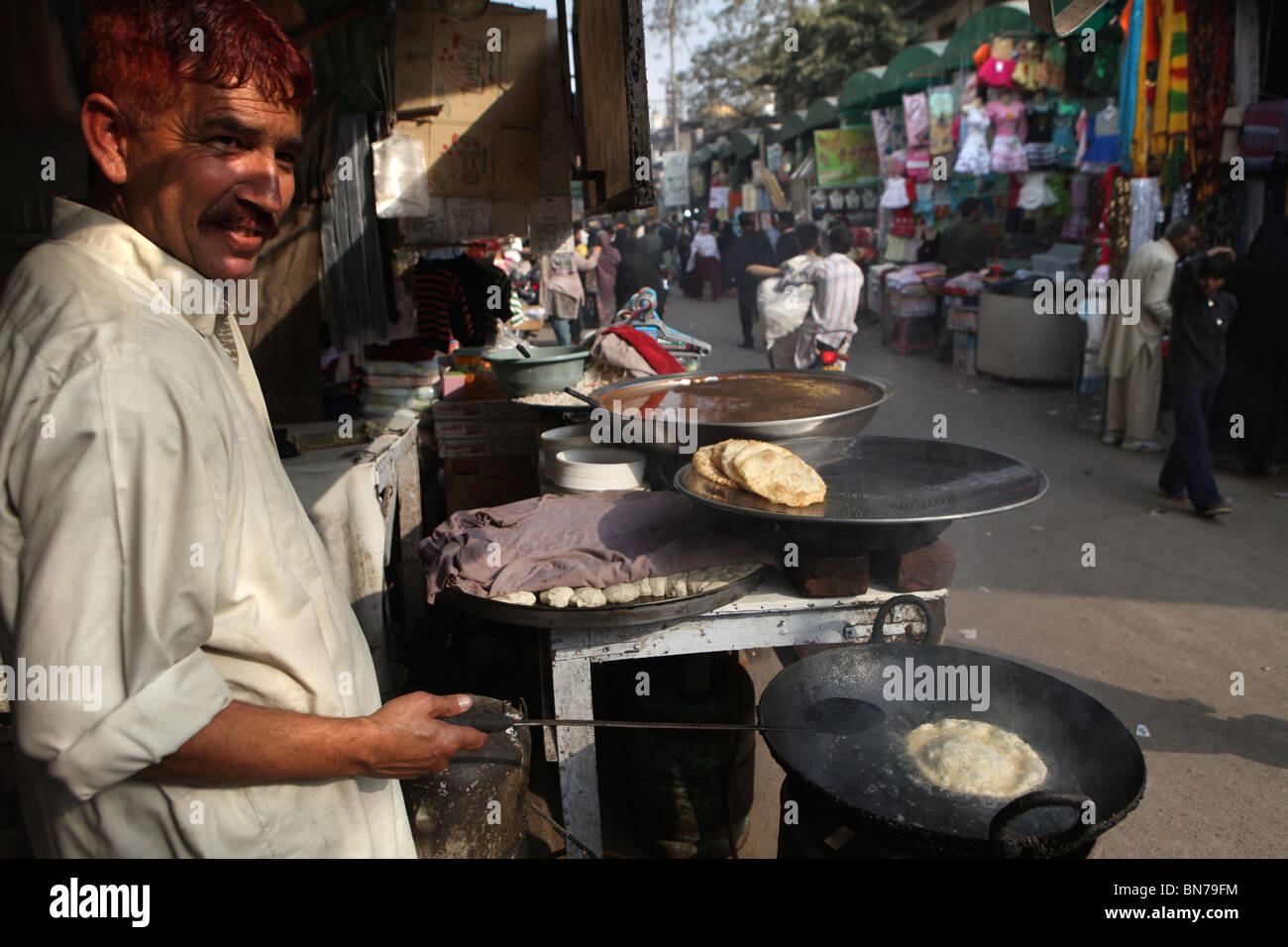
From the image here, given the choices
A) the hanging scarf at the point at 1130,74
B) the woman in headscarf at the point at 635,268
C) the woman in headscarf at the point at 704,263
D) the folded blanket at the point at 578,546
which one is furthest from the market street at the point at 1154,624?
the woman in headscarf at the point at 704,263

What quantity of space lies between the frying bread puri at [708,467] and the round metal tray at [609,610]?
13.5 inches

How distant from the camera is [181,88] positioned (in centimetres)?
112

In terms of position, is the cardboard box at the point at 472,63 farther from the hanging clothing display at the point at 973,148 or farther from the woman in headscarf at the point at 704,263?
the woman in headscarf at the point at 704,263

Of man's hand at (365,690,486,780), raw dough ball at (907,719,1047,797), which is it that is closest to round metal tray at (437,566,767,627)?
raw dough ball at (907,719,1047,797)

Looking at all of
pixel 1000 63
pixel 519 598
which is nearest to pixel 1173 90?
pixel 1000 63

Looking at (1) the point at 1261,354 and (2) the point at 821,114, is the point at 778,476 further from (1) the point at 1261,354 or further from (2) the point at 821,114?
(2) the point at 821,114

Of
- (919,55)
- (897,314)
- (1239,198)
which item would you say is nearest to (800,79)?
(919,55)

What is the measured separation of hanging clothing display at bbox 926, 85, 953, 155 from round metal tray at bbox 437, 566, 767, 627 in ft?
43.0

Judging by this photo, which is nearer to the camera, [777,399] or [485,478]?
[777,399]

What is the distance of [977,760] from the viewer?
2107 mm

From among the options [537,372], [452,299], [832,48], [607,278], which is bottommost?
[537,372]

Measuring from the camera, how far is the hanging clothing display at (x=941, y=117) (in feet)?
43.2

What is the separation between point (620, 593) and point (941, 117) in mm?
13362
